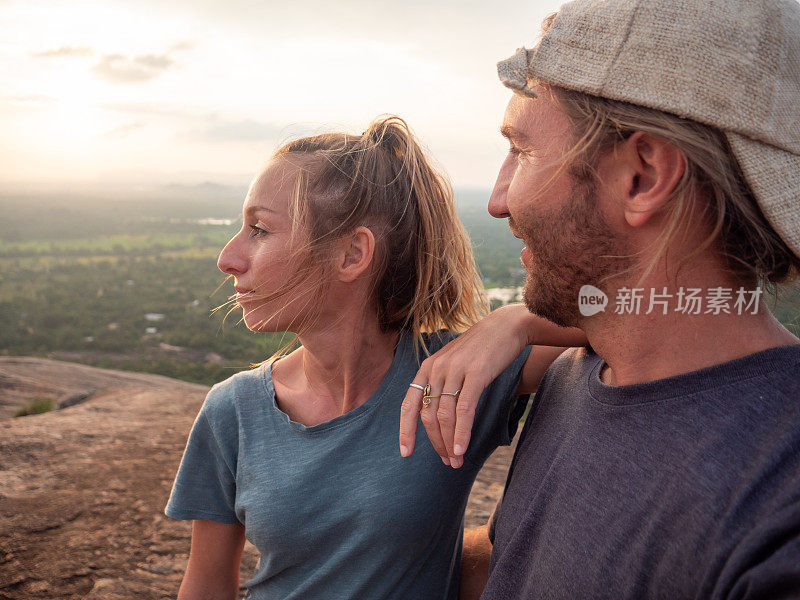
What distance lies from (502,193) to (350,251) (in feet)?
2.01

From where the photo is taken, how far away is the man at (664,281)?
43.3 inches

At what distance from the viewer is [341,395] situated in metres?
2.02

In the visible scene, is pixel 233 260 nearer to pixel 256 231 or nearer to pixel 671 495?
pixel 256 231

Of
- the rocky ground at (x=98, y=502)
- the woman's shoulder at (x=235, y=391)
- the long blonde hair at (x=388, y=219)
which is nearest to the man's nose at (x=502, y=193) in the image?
the long blonde hair at (x=388, y=219)

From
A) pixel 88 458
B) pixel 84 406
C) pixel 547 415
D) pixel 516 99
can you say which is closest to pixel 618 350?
pixel 547 415

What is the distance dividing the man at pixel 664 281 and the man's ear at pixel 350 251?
0.61 m

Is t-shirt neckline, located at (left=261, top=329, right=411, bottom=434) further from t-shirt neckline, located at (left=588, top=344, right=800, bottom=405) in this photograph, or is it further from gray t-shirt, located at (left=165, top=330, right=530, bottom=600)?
t-shirt neckline, located at (left=588, top=344, right=800, bottom=405)

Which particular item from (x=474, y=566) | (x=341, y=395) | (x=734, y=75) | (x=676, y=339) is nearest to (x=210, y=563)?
(x=341, y=395)

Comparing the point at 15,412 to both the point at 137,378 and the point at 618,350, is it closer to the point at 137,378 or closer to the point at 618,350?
the point at 137,378

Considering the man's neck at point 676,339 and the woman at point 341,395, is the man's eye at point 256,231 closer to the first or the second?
the woman at point 341,395

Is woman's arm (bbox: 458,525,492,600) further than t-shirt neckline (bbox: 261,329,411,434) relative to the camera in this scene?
Yes

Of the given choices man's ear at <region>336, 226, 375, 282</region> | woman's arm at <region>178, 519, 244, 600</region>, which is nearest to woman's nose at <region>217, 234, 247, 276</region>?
man's ear at <region>336, 226, 375, 282</region>

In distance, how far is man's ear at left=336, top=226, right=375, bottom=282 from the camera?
1.98 metres

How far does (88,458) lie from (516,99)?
3.53m
